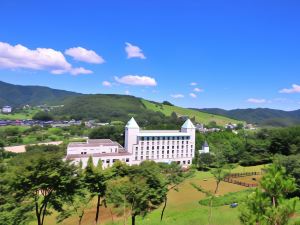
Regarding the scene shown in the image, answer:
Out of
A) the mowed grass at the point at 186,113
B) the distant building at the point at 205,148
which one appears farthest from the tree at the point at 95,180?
the mowed grass at the point at 186,113

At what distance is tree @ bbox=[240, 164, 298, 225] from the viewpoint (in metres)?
10.9

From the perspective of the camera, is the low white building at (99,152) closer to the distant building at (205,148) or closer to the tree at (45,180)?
the distant building at (205,148)

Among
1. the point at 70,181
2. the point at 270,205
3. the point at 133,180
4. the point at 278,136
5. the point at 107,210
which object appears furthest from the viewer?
the point at 278,136

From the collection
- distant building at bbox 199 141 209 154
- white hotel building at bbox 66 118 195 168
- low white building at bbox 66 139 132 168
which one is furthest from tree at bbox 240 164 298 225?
distant building at bbox 199 141 209 154

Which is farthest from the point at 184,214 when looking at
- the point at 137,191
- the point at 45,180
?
the point at 45,180

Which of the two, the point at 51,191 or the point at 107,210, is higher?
the point at 51,191

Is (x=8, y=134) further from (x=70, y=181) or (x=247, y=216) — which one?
(x=247, y=216)

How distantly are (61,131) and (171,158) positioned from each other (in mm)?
64908

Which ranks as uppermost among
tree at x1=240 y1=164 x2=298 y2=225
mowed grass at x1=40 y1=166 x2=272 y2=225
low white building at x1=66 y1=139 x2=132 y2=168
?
tree at x1=240 y1=164 x2=298 y2=225

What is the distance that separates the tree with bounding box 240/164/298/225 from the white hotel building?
144 ft

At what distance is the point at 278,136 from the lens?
222 feet

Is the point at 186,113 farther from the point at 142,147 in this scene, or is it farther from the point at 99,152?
the point at 99,152

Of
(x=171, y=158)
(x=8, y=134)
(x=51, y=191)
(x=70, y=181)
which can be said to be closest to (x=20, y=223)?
(x=51, y=191)

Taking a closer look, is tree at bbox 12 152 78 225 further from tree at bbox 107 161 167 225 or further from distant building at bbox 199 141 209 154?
distant building at bbox 199 141 209 154
